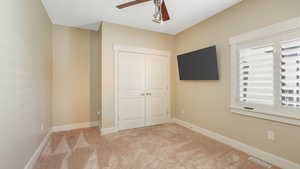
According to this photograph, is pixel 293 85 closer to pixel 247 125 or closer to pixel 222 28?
pixel 247 125

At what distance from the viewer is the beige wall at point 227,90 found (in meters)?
1.85

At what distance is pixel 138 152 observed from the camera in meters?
2.28

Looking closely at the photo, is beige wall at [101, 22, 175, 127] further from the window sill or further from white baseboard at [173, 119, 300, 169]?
the window sill

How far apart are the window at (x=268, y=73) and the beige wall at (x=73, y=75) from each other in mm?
3330

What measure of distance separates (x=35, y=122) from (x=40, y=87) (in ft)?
1.96

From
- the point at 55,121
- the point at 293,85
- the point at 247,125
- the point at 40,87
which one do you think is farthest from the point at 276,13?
the point at 55,121

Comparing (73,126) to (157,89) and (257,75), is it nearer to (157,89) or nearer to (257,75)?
(157,89)

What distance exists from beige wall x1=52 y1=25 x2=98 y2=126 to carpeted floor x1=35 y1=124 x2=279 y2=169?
52 centimetres

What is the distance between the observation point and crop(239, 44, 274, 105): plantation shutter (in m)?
1.99

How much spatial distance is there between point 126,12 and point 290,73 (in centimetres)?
287

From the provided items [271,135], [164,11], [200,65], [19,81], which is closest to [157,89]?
[200,65]

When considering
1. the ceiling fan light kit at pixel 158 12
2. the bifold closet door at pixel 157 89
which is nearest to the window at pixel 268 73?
the ceiling fan light kit at pixel 158 12

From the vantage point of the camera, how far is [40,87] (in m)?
2.30

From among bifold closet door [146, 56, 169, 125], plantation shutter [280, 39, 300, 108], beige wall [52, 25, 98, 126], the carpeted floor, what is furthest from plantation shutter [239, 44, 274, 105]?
beige wall [52, 25, 98, 126]
